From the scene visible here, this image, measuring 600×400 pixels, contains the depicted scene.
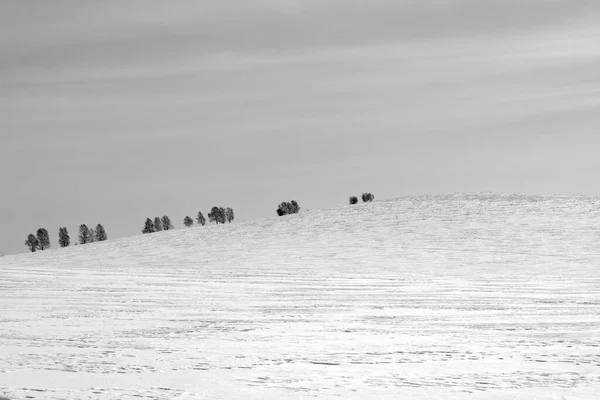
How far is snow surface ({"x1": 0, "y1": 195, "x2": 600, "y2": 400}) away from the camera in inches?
176

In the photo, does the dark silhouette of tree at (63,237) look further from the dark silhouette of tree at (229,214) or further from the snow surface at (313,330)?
the snow surface at (313,330)

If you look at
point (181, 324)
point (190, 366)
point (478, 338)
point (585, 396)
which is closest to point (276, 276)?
point (181, 324)

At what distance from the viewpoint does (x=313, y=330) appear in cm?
696

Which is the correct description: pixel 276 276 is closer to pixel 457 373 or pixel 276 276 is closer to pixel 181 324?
pixel 181 324

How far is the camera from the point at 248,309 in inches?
344

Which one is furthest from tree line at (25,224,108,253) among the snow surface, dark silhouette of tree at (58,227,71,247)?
the snow surface

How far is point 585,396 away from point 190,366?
2380 millimetres

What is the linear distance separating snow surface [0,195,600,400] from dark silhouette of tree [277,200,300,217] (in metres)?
15.8

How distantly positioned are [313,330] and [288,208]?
94.9 ft

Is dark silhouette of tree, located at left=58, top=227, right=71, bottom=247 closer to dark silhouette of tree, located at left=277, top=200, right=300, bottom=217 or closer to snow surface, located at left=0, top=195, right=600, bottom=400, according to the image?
dark silhouette of tree, located at left=277, top=200, right=300, bottom=217

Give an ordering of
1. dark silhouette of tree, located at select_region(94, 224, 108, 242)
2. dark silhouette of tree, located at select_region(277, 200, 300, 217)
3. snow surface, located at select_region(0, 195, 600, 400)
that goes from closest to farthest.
→ 1. snow surface, located at select_region(0, 195, 600, 400)
2. dark silhouette of tree, located at select_region(277, 200, 300, 217)
3. dark silhouette of tree, located at select_region(94, 224, 108, 242)

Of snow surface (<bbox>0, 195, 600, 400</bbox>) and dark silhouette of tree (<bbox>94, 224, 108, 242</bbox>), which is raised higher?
dark silhouette of tree (<bbox>94, 224, 108, 242</bbox>)

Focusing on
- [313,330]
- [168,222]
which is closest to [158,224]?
[168,222]

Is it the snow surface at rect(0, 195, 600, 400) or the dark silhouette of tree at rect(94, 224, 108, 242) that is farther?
the dark silhouette of tree at rect(94, 224, 108, 242)
